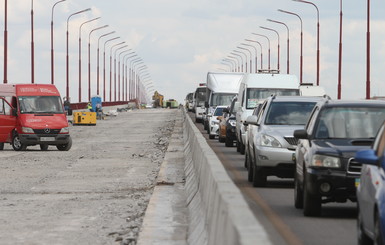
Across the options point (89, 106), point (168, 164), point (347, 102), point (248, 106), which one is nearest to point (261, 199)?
point (347, 102)

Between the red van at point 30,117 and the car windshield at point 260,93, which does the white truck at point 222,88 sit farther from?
the car windshield at point 260,93

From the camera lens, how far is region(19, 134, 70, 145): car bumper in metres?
39.2

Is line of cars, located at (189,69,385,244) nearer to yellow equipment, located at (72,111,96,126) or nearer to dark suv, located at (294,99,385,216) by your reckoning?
dark suv, located at (294,99,385,216)

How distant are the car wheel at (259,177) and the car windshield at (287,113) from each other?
1.36m

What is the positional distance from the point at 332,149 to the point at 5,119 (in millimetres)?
26332

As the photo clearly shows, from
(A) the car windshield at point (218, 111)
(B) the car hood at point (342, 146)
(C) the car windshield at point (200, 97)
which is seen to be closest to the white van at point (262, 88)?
(A) the car windshield at point (218, 111)

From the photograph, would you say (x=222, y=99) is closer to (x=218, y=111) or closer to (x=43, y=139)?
(x=218, y=111)

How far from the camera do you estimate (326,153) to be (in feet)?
46.8

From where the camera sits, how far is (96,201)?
762 inches

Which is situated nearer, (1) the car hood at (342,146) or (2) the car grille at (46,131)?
(1) the car hood at (342,146)

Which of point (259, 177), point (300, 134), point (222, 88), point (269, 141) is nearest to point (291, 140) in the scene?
point (269, 141)

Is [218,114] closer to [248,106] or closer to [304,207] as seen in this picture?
[248,106]

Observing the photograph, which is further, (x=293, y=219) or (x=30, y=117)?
(x=30, y=117)

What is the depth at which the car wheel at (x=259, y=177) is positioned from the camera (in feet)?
65.3
